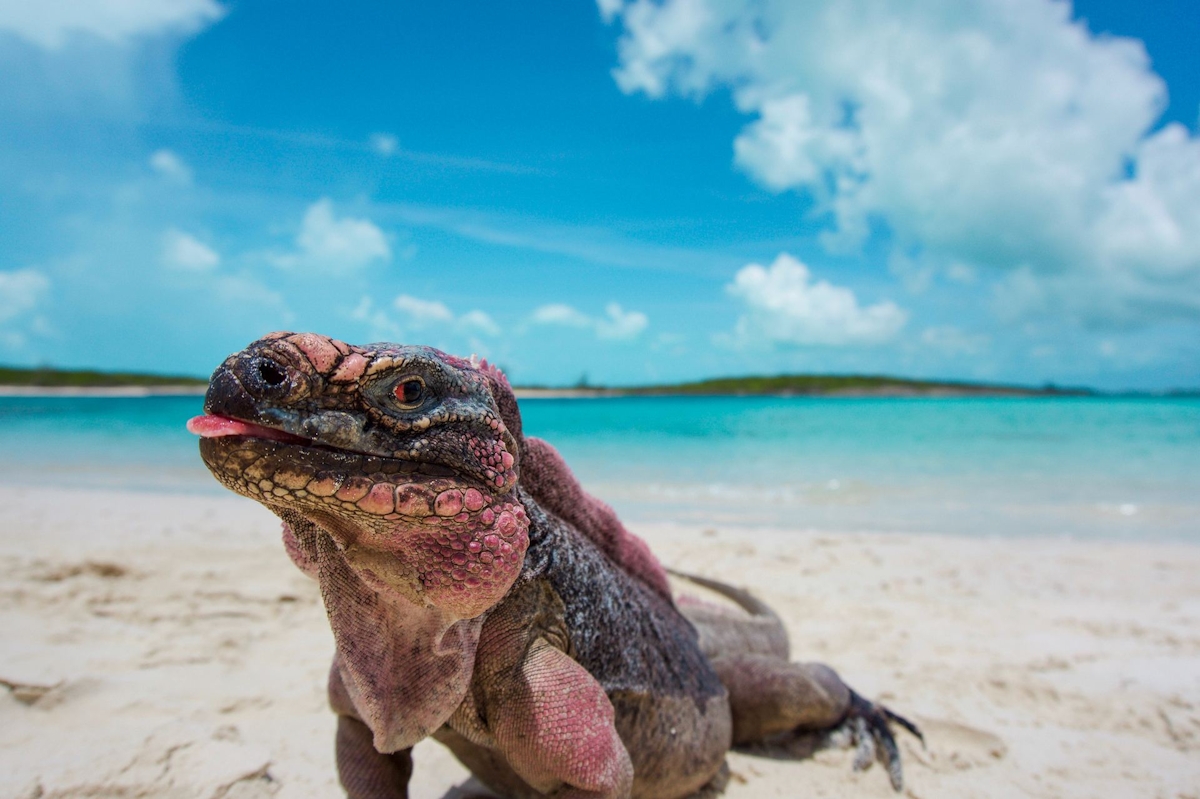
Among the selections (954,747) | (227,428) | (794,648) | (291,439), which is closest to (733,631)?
(954,747)

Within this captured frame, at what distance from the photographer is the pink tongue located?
1364 mm

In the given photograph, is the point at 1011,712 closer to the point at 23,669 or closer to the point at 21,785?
the point at 21,785

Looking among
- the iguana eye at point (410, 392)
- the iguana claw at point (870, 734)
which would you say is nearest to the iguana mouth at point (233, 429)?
the iguana eye at point (410, 392)

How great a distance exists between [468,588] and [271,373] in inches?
25.4

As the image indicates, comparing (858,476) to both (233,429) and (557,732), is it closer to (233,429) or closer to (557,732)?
(557,732)

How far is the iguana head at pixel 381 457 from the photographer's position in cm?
140

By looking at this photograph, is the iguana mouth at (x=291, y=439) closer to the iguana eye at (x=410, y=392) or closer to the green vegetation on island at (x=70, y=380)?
the iguana eye at (x=410, y=392)

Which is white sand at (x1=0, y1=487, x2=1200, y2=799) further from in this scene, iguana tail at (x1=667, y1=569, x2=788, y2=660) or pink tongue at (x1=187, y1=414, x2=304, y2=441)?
pink tongue at (x1=187, y1=414, x2=304, y2=441)

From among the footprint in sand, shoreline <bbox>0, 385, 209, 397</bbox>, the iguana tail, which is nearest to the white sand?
the footprint in sand

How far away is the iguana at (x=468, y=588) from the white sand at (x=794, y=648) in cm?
69

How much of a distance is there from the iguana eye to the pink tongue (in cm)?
24

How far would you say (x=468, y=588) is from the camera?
1.63 m

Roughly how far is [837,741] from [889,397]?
118711 mm

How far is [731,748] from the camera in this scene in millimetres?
3480
